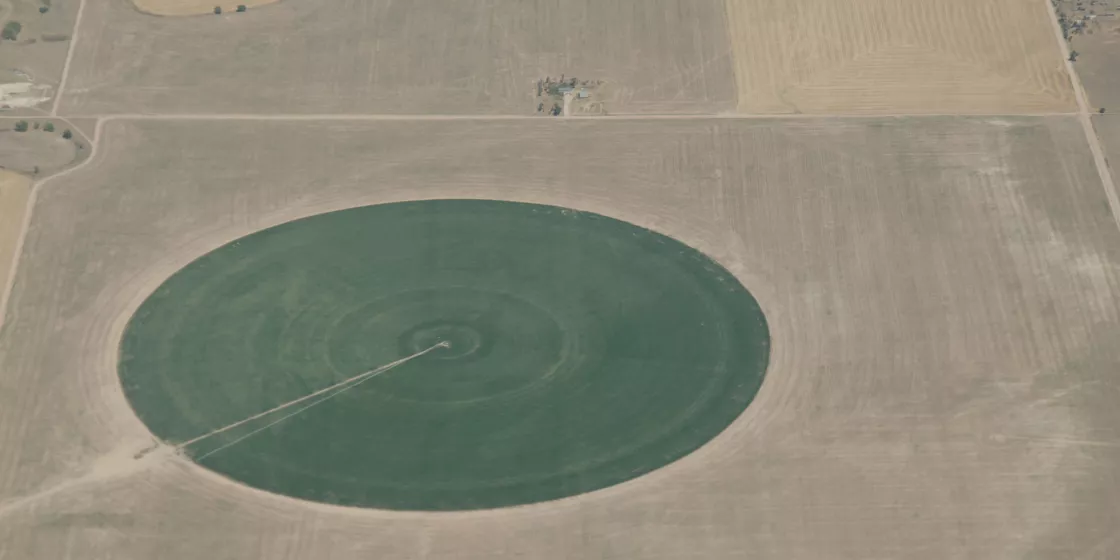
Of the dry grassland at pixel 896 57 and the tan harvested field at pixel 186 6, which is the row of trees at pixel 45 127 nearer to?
the tan harvested field at pixel 186 6

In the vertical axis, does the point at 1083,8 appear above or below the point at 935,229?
above

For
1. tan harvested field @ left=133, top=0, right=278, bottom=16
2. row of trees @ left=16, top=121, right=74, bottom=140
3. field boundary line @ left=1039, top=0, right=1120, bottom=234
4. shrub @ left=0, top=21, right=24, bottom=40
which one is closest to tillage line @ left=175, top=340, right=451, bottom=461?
row of trees @ left=16, top=121, right=74, bottom=140

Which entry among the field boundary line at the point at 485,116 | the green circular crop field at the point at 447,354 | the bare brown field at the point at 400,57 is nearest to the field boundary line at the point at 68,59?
the bare brown field at the point at 400,57

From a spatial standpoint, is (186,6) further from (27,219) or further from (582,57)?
(582,57)

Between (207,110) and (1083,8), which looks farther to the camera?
(1083,8)

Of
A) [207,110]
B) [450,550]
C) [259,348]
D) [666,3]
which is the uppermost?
[666,3]

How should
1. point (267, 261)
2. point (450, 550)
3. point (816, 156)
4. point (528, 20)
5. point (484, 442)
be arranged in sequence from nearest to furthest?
point (450, 550) < point (484, 442) < point (267, 261) < point (816, 156) < point (528, 20)

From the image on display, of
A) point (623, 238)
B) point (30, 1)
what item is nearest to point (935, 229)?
point (623, 238)

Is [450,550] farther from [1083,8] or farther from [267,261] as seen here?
[1083,8]
